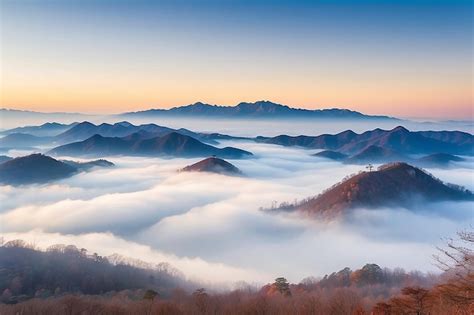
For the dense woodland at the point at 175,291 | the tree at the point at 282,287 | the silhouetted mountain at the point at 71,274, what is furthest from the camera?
the silhouetted mountain at the point at 71,274

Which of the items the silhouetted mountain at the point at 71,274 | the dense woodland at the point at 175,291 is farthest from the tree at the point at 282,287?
the silhouetted mountain at the point at 71,274

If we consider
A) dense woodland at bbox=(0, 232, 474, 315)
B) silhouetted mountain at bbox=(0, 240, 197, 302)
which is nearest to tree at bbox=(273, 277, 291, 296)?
dense woodland at bbox=(0, 232, 474, 315)

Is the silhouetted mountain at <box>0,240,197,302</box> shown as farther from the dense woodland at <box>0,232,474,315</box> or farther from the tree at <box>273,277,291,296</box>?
the tree at <box>273,277,291,296</box>

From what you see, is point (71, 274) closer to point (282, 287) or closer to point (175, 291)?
point (175, 291)

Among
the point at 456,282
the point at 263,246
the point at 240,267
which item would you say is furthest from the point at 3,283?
the point at 456,282

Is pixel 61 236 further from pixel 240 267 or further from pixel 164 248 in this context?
pixel 240 267

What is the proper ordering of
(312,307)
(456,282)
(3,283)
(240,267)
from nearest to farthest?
(456,282) → (312,307) → (3,283) → (240,267)

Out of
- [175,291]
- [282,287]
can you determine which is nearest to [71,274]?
[175,291]

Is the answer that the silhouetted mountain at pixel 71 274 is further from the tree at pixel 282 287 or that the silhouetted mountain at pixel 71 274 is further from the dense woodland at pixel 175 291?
the tree at pixel 282 287
